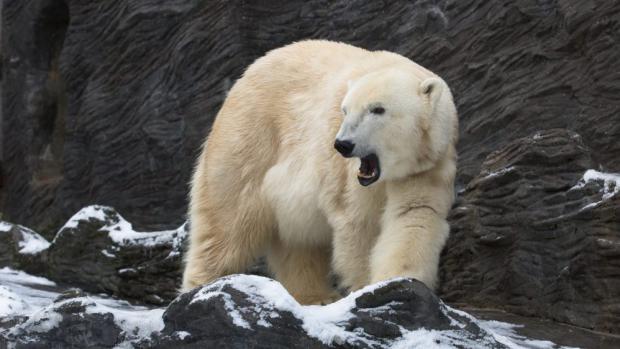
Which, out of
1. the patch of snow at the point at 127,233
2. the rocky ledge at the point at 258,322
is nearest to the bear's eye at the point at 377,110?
the rocky ledge at the point at 258,322

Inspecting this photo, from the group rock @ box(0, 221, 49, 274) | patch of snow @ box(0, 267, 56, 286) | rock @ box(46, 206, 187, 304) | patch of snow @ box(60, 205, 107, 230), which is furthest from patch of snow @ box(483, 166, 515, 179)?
rock @ box(0, 221, 49, 274)

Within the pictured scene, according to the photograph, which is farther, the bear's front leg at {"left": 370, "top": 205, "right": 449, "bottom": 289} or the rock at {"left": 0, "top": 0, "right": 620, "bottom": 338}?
the rock at {"left": 0, "top": 0, "right": 620, "bottom": 338}

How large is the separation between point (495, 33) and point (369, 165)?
263 centimetres

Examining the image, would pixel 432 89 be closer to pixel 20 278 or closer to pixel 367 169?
pixel 367 169

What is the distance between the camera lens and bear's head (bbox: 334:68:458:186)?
4.74m

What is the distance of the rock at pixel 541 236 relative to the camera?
503 centimetres

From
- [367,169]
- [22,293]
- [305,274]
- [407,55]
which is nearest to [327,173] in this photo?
[367,169]

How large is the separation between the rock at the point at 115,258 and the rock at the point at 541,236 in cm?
215

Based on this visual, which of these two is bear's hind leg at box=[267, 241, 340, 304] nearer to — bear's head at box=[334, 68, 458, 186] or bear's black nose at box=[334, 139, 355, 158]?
bear's head at box=[334, 68, 458, 186]

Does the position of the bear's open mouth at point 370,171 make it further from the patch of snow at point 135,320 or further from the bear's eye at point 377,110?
the patch of snow at point 135,320

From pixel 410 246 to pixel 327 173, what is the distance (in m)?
0.67

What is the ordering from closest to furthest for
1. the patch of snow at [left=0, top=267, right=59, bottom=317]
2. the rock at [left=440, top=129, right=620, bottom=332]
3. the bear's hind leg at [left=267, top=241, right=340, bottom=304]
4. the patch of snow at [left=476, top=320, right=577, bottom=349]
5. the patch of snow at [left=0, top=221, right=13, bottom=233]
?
the patch of snow at [left=476, top=320, right=577, bottom=349] → the patch of snow at [left=0, top=267, right=59, bottom=317] → the rock at [left=440, top=129, right=620, bottom=332] → the bear's hind leg at [left=267, top=241, right=340, bottom=304] → the patch of snow at [left=0, top=221, right=13, bottom=233]

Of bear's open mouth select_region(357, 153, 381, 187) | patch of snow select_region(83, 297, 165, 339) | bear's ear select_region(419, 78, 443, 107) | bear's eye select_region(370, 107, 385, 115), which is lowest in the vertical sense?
patch of snow select_region(83, 297, 165, 339)

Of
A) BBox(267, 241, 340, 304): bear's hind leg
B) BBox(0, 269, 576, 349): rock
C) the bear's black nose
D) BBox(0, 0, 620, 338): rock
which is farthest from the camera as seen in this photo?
BBox(267, 241, 340, 304): bear's hind leg
